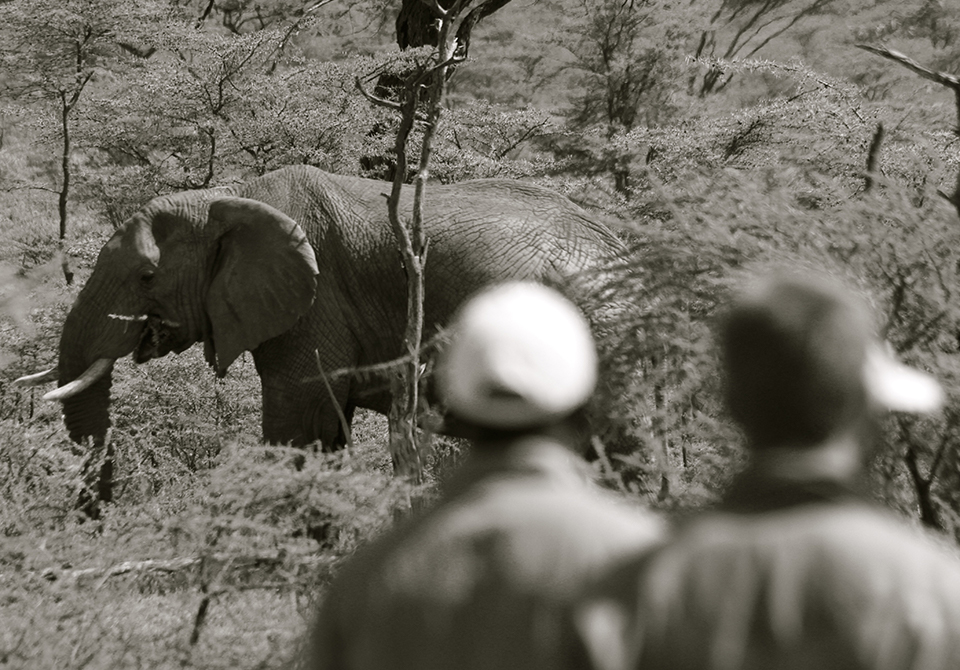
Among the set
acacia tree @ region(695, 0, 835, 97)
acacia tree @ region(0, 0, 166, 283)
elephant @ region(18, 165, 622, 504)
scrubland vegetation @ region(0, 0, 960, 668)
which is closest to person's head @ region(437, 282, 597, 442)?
scrubland vegetation @ region(0, 0, 960, 668)

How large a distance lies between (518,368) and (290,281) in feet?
23.1

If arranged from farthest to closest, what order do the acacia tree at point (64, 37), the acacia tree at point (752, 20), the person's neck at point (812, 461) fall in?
the acacia tree at point (752, 20), the acacia tree at point (64, 37), the person's neck at point (812, 461)

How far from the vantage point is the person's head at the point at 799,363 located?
153 centimetres

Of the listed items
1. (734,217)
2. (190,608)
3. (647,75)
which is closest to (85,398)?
(190,608)

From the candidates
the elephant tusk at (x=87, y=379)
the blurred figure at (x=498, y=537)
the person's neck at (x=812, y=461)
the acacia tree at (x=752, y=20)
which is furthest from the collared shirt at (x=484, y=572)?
the acacia tree at (x=752, y=20)

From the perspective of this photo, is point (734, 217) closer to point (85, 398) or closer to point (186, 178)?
point (85, 398)

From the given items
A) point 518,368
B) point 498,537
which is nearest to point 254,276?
point 518,368

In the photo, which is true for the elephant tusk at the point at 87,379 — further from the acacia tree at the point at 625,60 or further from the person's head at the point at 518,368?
A: the acacia tree at the point at 625,60

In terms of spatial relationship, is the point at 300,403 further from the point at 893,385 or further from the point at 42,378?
the point at 893,385

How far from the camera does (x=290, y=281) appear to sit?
28.5 feet

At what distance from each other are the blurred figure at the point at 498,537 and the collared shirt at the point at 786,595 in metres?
0.10

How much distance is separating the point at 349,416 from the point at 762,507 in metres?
7.54

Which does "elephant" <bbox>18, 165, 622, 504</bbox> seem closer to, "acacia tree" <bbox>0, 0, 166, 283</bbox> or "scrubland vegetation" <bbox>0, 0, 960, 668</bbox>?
"scrubland vegetation" <bbox>0, 0, 960, 668</bbox>

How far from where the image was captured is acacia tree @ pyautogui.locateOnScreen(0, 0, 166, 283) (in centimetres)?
1578
